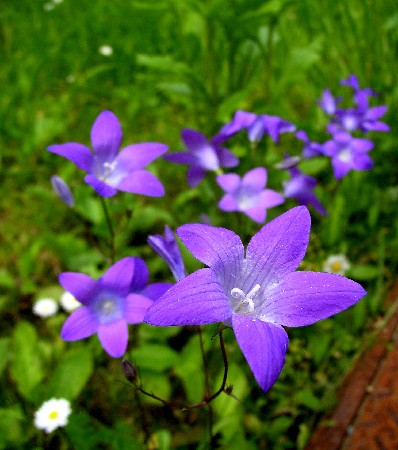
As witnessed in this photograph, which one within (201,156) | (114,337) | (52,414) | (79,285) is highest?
(201,156)

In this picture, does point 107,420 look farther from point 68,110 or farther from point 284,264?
point 68,110

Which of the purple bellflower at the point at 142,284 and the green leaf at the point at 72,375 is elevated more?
the purple bellflower at the point at 142,284

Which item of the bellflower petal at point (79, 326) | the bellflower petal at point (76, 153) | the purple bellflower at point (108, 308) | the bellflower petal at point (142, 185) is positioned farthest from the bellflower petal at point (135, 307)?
the bellflower petal at point (76, 153)

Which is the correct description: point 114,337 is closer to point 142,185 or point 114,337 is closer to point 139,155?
point 142,185

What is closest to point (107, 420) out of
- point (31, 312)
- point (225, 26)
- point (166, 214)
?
point (31, 312)

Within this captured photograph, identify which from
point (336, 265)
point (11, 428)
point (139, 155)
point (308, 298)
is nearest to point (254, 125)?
point (139, 155)

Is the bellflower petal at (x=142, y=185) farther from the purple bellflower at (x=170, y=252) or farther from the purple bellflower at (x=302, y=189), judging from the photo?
the purple bellflower at (x=302, y=189)

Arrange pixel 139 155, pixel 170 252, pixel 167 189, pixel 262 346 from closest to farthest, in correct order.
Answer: pixel 262 346 < pixel 170 252 < pixel 139 155 < pixel 167 189
